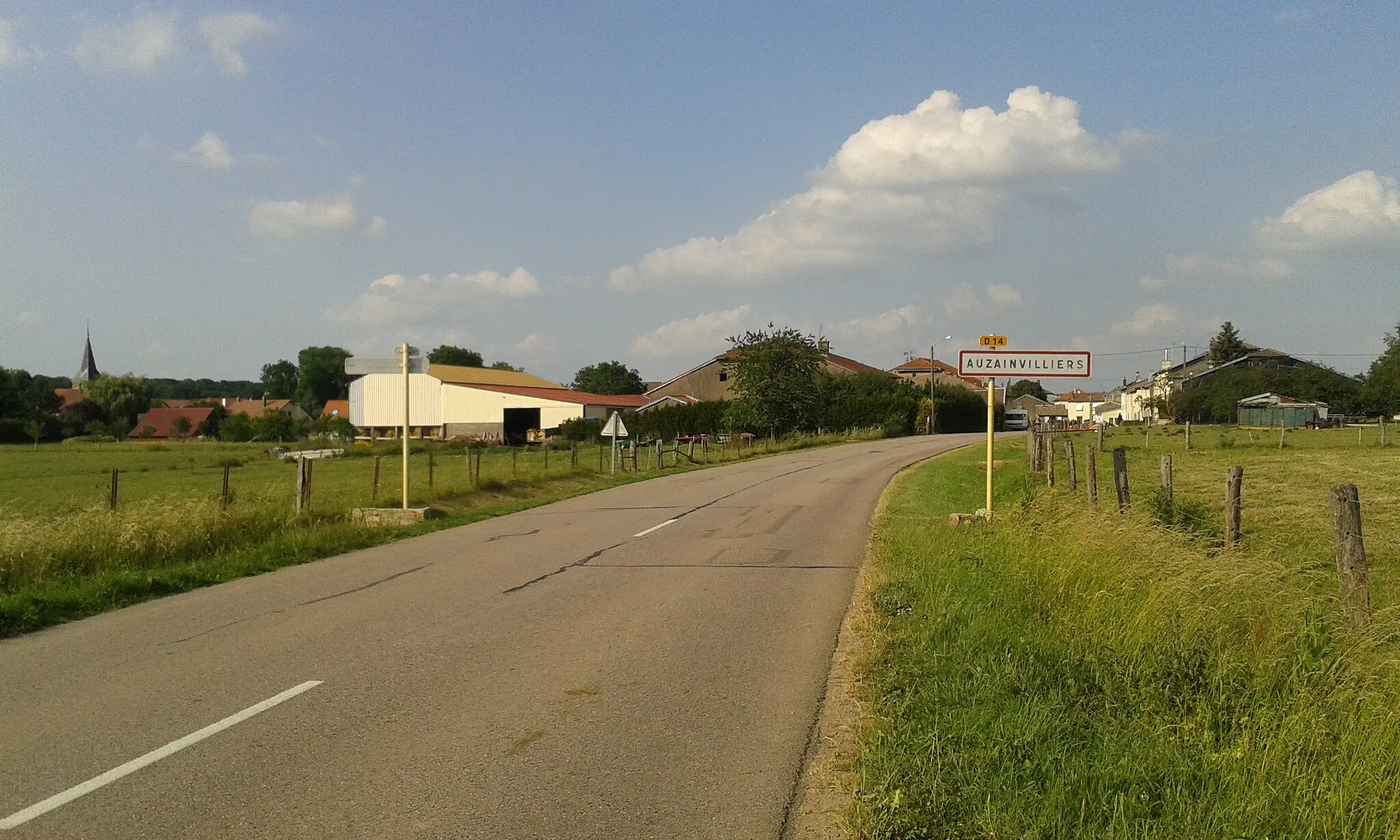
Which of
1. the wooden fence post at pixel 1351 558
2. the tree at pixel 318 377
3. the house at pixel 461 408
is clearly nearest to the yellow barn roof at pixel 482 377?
the house at pixel 461 408

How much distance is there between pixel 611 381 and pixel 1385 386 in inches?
3628

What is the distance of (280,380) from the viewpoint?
185 m

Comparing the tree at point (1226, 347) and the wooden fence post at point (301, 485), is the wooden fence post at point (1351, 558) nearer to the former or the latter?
the wooden fence post at point (301, 485)

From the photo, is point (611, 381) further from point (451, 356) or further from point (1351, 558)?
point (1351, 558)

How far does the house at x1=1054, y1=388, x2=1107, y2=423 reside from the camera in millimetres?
151750

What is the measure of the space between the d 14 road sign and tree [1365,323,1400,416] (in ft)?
287

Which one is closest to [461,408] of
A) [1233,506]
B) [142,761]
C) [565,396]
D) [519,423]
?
[519,423]

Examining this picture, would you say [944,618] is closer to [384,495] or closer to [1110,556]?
[1110,556]

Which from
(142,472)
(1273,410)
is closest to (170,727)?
(142,472)

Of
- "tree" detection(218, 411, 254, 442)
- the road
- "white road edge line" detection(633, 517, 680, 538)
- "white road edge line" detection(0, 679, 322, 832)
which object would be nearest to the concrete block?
"white road edge line" detection(633, 517, 680, 538)

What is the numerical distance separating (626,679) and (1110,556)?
15.7 ft

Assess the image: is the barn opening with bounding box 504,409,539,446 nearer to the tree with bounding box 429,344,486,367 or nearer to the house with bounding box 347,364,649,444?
the house with bounding box 347,364,649,444

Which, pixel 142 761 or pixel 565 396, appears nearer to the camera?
pixel 142 761

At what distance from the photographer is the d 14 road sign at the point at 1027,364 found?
14.7 meters
